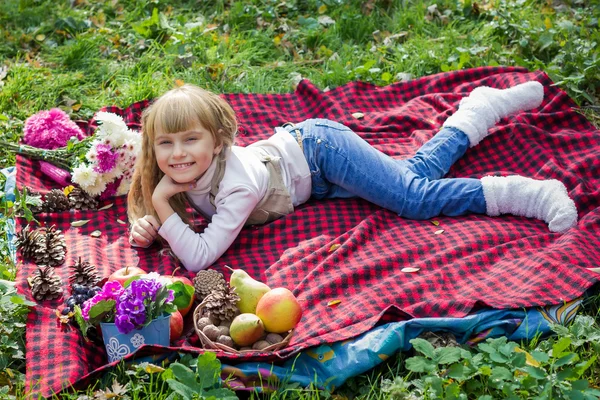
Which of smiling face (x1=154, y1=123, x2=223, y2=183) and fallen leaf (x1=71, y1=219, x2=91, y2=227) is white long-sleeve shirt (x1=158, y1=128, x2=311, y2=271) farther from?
fallen leaf (x1=71, y1=219, x2=91, y2=227)

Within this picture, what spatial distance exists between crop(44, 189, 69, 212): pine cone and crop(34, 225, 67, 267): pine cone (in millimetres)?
331

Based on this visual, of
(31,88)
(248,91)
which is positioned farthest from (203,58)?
(31,88)

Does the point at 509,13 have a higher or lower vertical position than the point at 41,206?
higher

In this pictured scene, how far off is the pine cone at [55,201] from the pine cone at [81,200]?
0.04 metres

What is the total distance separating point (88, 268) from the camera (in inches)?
133

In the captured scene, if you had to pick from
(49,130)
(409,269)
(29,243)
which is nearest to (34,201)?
(29,243)

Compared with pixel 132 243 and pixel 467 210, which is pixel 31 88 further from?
Result: pixel 467 210

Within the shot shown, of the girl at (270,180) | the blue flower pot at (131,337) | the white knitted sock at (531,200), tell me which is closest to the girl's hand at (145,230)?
the girl at (270,180)

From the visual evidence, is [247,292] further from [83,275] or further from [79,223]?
[79,223]

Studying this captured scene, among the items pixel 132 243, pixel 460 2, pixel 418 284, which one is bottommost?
pixel 132 243

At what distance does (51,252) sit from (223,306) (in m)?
1.09

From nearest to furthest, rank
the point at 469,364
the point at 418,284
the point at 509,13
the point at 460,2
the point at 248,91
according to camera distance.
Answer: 1. the point at 469,364
2. the point at 418,284
3. the point at 248,91
4. the point at 509,13
5. the point at 460,2

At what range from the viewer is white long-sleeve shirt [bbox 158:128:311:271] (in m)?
3.57

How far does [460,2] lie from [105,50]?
290cm
